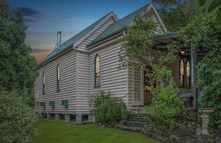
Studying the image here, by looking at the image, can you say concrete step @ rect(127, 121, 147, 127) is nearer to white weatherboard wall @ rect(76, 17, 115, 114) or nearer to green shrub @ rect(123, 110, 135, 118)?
green shrub @ rect(123, 110, 135, 118)

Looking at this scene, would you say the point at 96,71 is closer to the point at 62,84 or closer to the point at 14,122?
the point at 62,84

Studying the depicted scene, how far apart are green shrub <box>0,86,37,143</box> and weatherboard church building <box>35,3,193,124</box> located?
5.22 meters

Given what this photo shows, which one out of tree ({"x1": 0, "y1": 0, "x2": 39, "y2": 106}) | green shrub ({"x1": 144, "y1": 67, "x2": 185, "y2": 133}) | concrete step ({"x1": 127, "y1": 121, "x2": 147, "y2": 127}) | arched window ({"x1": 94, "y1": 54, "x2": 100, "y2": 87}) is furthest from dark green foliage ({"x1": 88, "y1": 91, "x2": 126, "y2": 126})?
tree ({"x1": 0, "y1": 0, "x2": 39, "y2": 106})

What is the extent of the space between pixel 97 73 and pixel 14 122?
7147mm

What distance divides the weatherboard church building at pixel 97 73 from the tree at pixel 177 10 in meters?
10.6

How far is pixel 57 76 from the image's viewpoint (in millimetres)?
15984

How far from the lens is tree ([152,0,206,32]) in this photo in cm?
2309

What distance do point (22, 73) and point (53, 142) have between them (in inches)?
171

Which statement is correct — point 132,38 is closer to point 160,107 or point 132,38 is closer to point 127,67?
point 127,67

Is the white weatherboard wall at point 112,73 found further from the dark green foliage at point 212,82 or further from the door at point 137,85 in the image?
the dark green foliage at point 212,82

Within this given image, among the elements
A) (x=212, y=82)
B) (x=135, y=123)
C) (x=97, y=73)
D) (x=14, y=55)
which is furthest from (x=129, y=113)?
(x=14, y=55)

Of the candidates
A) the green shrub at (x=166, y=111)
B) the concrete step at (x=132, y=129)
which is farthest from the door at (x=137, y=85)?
the green shrub at (x=166, y=111)

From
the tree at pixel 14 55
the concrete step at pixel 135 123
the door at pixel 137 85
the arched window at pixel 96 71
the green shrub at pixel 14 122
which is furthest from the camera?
the arched window at pixel 96 71

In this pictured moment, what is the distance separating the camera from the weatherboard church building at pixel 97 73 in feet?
35.5
